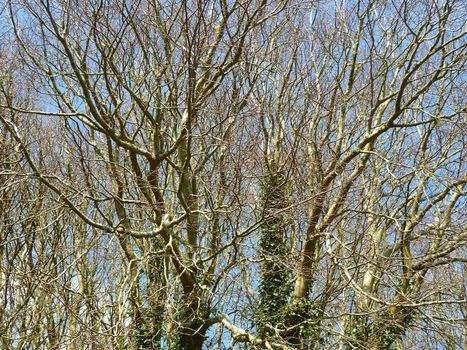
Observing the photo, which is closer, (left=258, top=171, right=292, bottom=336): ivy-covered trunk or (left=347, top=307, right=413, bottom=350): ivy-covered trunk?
(left=258, top=171, right=292, bottom=336): ivy-covered trunk

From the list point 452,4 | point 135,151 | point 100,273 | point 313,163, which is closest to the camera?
point 135,151

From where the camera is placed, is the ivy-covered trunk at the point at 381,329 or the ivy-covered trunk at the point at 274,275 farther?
the ivy-covered trunk at the point at 381,329

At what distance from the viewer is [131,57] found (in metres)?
7.68

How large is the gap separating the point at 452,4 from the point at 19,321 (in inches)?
361

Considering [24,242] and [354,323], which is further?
[24,242]

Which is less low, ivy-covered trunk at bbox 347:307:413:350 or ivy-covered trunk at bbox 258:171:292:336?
ivy-covered trunk at bbox 258:171:292:336

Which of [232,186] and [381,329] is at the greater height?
[232,186]

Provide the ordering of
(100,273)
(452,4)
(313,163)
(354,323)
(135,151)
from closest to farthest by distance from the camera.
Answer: (135,151) → (452,4) → (313,163) → (354,323) → (100,273)

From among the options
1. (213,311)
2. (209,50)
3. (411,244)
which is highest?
(209,50)

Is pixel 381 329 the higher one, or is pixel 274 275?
pixel 274 275

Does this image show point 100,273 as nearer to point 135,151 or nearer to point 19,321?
point 19,321

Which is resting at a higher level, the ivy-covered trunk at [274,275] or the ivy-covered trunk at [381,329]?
the ivy-covered trunk at [274,275]

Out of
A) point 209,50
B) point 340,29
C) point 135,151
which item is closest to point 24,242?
point 135,151

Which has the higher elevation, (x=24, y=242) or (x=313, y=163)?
(x=313, y=163)
